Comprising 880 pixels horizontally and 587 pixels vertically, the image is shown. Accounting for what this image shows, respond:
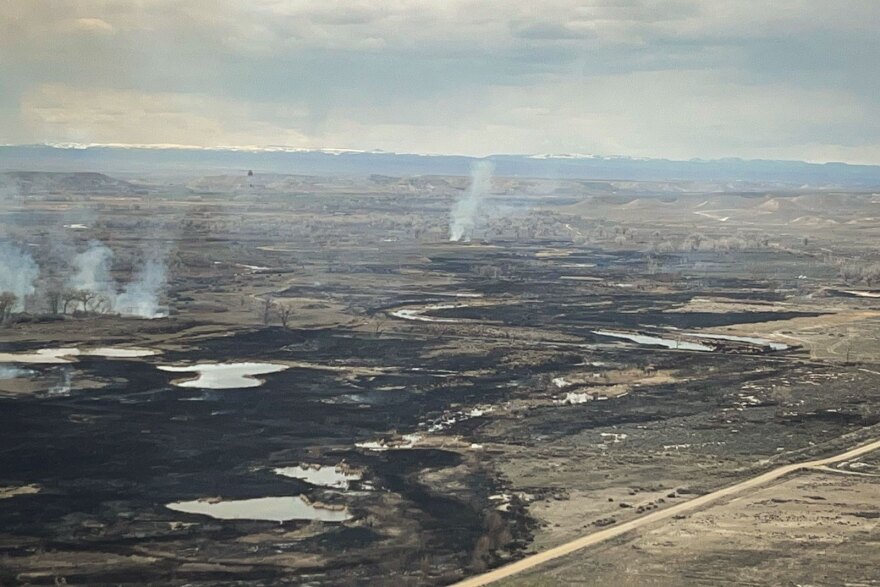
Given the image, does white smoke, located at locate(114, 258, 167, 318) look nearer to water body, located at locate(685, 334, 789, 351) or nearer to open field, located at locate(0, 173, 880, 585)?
open field, located at locate(0, 173, 880, 585)

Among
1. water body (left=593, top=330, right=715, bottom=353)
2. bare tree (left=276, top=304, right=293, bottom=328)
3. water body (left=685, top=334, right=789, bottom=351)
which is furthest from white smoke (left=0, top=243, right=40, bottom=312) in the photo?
water body (left=685, top=334, right=789, bottom=351)

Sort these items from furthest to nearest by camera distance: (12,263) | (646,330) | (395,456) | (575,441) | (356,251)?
(356,251), (12,263), (646,330), (575,441), (395,456)

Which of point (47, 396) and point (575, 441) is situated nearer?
point (575, 441)

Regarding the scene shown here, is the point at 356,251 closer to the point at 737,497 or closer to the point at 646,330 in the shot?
the point at 646,330

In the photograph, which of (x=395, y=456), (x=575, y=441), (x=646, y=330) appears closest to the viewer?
(x=395, y=456)

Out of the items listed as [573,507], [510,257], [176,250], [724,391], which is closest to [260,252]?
[176,250]

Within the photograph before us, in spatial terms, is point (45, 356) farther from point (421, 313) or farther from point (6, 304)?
point (421, 313)

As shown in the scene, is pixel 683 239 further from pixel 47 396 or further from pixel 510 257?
pixel 47 396
